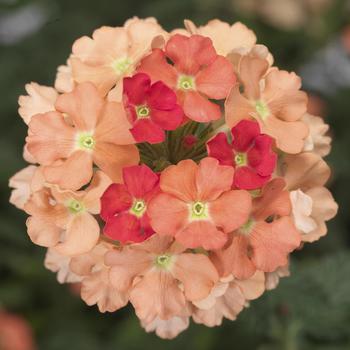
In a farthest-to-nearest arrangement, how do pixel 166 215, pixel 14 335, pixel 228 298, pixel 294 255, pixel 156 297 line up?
pixel 294 255 < pixel 14 335 < pixel 228 298 < pixel 156 297 < pixel 166 215

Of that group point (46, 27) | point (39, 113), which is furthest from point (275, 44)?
point (39, 113)

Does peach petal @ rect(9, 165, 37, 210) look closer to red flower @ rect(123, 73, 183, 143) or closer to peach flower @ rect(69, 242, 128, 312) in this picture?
peach flower @ rect(69, 242, 128, 312)

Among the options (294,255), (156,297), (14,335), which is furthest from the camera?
(294,255)

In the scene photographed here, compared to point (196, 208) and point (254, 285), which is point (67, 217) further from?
point (254, 285)

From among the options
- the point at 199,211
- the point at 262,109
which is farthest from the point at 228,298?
the point at 262,109

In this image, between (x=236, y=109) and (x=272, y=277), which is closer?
(x=236, y=109)

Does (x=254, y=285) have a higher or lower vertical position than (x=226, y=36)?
lower

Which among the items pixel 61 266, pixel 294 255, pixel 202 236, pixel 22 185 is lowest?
pixel 294 255
